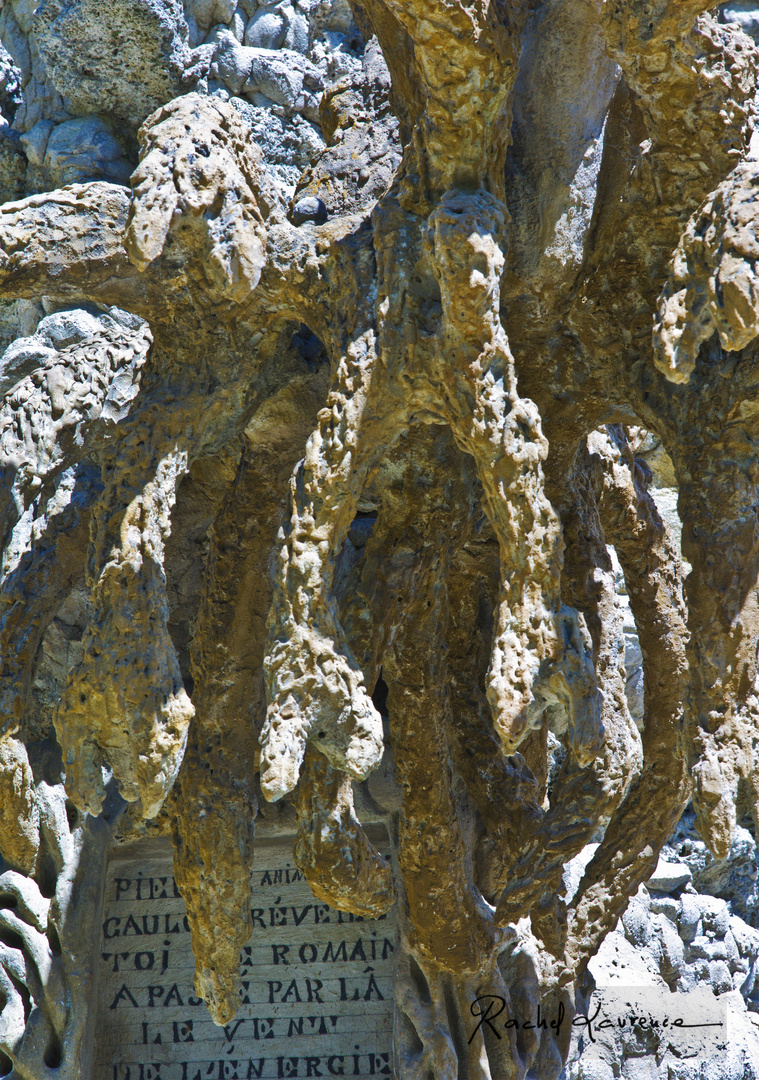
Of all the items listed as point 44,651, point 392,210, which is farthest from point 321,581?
point 44,651

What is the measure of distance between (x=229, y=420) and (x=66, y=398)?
0.79 m

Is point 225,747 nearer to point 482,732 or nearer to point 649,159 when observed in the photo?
point 482,732

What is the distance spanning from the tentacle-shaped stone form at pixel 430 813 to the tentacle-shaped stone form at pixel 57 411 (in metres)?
1.09

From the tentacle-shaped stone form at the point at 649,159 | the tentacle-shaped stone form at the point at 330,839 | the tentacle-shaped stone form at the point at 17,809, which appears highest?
the tentacle-shaped stone form at the point at 649,159

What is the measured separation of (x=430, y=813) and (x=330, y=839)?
423 millimetres

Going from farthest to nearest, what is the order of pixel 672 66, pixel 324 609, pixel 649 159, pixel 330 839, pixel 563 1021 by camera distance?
pixel 563 1021 → pixel 330 839 → pixel 649 159 → pixel 324 609 → pixel 672 66

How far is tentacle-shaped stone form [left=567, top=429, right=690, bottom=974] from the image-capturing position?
10.3ft

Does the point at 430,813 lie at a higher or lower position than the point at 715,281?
lower

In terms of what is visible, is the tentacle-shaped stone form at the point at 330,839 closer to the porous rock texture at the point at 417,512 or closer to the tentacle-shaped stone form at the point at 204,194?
the porous rock texture at the point at 417,512

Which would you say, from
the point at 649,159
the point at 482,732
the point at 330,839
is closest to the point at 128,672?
the point at 330,839

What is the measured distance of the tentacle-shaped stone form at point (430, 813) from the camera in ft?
9.33

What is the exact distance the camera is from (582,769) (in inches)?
112

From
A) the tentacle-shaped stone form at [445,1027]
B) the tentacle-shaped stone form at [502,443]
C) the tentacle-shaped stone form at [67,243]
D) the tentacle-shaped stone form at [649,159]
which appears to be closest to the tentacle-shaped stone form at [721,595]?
the tentacle-shaped stone form at [649,159]

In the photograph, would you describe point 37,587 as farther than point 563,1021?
No
